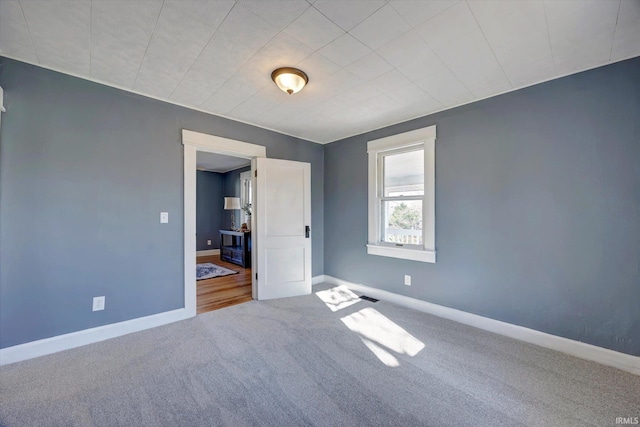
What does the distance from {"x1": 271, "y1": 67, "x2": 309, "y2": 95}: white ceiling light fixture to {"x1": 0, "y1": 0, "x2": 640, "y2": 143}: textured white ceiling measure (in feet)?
0.22

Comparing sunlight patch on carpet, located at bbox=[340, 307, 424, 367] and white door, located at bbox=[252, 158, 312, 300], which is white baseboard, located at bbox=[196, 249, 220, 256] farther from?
sunlight patch on carpet, located at bbox=[340, 307, 424, 367]

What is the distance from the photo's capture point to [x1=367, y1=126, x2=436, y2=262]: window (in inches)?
127

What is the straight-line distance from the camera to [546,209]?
2.44 meters

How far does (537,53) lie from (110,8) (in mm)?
3048

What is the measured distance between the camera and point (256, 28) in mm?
1747

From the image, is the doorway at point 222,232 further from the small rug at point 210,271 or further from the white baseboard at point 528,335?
the white baseboard at point 528,335

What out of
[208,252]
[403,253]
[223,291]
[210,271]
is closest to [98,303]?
[223,291]

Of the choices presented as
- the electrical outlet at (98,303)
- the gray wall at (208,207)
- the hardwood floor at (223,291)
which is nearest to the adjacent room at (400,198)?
the electrical outlet at (98,303)

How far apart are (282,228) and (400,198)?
5.79 ft

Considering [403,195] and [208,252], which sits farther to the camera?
[208,252]

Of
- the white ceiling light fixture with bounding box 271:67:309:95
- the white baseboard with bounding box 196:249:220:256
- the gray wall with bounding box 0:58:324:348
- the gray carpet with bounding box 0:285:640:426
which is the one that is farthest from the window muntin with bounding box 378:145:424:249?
the white baseboard with bounding box 196:249:220:256

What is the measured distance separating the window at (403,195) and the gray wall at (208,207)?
5.57 metres

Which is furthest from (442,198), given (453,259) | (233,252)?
(233,252)

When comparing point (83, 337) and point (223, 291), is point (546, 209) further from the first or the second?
point (83, 337)
